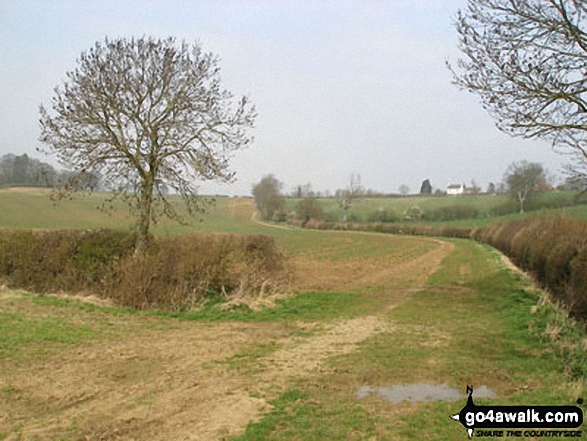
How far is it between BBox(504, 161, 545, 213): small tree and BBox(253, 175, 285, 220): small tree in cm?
4004

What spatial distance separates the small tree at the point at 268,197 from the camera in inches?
3666

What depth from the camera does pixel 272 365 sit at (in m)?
8.11

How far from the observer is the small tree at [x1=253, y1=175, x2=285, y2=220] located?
9312 centimetres

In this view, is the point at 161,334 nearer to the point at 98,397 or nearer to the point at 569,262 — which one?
the point at 98,397

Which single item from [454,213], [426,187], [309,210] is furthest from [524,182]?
[426,187]

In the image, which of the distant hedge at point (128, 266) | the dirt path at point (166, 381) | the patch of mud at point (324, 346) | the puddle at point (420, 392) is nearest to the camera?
the dirt path at point (166, 381)

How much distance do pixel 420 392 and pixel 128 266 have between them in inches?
407

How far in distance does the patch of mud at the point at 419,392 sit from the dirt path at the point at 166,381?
4.10ft

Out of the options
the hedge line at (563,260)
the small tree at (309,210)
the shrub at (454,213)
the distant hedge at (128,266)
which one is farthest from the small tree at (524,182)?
the distant hedge at (128,266)

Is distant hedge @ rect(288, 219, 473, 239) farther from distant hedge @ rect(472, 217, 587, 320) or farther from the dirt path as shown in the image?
the dirt path

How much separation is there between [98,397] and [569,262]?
35.4 feet

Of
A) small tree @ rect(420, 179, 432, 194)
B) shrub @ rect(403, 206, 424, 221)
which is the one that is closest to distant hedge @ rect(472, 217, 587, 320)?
shrub @ rect(403, 206, 424, 221)

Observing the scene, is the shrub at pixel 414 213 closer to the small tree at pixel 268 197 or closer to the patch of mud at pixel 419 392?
the small tree at pixel 268 197

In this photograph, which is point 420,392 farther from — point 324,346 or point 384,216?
point 384,216
